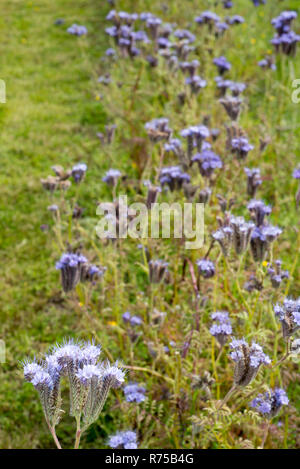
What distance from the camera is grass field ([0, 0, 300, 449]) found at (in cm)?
243

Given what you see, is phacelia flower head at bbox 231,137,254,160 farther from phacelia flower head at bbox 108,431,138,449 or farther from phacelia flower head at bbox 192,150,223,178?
phacelia flower head at bbox 108,431,138,449

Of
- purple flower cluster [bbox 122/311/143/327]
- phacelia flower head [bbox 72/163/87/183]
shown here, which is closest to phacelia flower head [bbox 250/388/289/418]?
purple flower cluster [bbox 122/311/143/327]

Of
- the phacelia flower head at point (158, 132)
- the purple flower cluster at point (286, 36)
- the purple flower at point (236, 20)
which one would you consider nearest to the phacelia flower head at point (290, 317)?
the phacelia flower head at point (158, 132)

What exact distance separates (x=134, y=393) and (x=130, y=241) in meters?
1.61

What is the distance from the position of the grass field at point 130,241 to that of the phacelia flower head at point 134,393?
0.23ft

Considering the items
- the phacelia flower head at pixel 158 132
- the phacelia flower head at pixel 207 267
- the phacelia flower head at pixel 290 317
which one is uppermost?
the phacelia flower head at pixel 158 132

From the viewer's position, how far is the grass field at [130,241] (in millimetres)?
2426

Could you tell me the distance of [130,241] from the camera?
146 inches

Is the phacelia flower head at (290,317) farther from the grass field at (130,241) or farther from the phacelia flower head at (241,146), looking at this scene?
the phacelia flower head at (241,146)

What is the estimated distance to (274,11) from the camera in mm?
6297

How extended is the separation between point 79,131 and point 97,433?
3.53 m

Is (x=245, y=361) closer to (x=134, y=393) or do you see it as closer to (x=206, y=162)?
(x=134, y=393)
